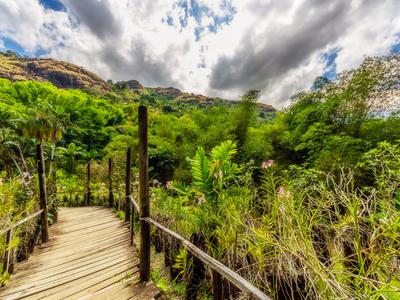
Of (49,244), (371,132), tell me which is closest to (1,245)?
(49,244)

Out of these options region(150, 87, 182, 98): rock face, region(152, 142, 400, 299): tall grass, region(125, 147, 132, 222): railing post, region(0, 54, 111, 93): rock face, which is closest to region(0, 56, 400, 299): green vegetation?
region(152, 142, 400, 299): tall grass

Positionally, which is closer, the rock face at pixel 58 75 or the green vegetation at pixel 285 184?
the green vegetation at pixel 285 184

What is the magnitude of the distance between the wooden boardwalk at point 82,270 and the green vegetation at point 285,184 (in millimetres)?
463

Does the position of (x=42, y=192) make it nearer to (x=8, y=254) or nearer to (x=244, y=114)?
(x=8, y=254)

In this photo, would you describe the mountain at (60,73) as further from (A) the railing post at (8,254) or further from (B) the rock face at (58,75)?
(A) the railing post at (8,254)

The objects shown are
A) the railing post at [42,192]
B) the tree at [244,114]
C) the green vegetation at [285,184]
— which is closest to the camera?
the green vegetation at [285,184]

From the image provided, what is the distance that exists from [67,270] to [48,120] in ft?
43.1

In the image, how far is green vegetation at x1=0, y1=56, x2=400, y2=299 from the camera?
120 cm

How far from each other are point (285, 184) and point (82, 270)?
365 centimetres

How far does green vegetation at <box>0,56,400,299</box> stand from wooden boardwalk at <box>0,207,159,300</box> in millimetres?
463

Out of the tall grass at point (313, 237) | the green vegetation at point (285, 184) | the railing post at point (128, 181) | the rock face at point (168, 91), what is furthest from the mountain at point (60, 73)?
the tall grass at point (313, 237)

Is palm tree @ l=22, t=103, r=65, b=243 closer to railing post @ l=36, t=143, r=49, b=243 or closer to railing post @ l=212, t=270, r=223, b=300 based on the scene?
railing post @ l=36, t=143, r=49, b=243

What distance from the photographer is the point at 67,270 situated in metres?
3.46

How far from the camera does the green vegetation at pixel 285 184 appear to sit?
1.20m
